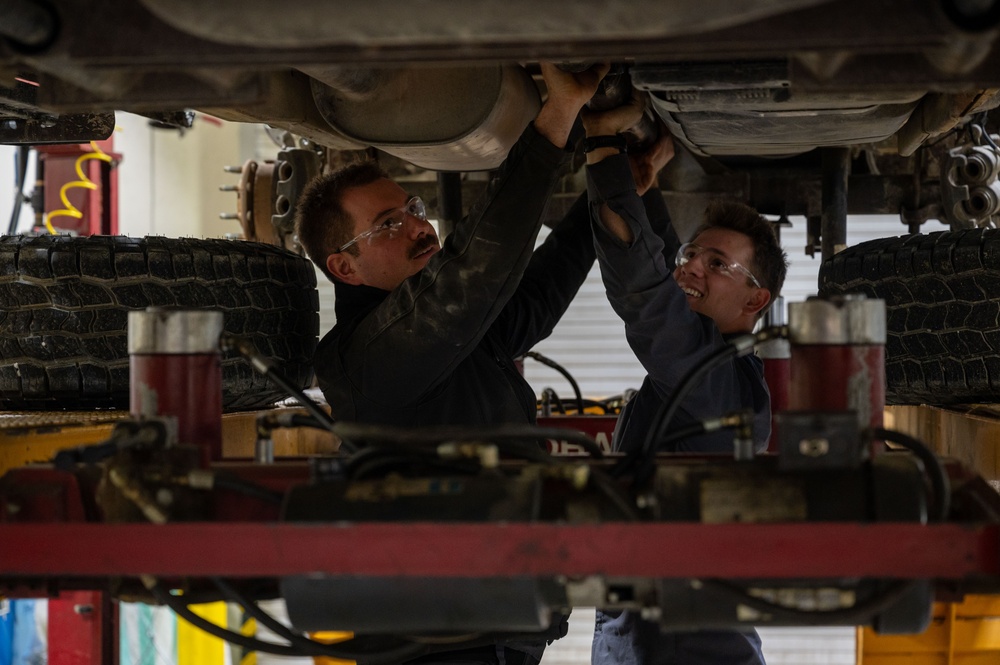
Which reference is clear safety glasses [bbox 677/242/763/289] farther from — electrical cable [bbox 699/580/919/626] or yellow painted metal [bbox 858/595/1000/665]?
yellow painted metal [bbox 858/595/1000/665]

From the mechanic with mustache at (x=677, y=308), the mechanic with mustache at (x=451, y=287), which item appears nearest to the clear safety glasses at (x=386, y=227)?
the mechanic with mustache at (x=451, y=287)

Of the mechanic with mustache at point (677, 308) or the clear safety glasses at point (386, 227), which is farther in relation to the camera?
the clear safety glasses at point (386, 227)

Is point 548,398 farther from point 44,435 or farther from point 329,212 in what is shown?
point 44,435

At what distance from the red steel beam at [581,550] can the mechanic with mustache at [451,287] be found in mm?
780

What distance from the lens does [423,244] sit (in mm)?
2273

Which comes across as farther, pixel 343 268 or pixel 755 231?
pixel 755 231

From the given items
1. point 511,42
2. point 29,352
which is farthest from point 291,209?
point 511,42

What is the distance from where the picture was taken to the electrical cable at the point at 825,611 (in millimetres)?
1105

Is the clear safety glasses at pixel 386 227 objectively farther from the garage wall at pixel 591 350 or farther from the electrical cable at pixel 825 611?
the garage wall at pixel 591 350

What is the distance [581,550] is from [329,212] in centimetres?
140

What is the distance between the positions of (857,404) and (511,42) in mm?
596

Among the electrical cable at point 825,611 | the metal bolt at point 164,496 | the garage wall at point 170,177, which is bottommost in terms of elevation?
the electrical cable at point 825,611

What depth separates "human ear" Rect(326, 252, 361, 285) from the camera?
2270 mm

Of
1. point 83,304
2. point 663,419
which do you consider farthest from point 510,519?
point 83,304
